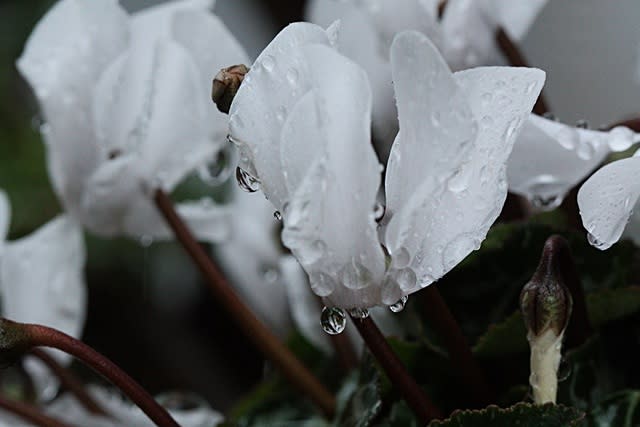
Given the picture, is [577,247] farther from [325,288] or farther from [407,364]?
[325,288]

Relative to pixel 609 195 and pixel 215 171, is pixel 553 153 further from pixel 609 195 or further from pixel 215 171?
pixel 215 171

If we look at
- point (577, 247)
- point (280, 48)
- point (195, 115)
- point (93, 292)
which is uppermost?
point (280, 48)

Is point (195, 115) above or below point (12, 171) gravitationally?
above

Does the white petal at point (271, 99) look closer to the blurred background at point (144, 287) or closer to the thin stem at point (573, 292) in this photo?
the thin stem at point (573, 292)

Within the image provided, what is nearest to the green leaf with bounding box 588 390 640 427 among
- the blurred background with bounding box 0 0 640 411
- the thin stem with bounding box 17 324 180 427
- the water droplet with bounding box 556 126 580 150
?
the water droplet with bounding box 556 126 580 150

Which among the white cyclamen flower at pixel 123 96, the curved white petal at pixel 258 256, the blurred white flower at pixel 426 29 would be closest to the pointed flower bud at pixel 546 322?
the blurred white flower at pixel 426 29

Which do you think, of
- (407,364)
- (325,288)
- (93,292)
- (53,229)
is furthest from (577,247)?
(93,292)

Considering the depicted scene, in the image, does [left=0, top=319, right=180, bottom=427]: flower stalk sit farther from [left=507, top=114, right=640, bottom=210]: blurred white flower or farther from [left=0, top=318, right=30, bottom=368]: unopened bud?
[left=507, top=114, right=640, bottom=210]: blurred white flower
